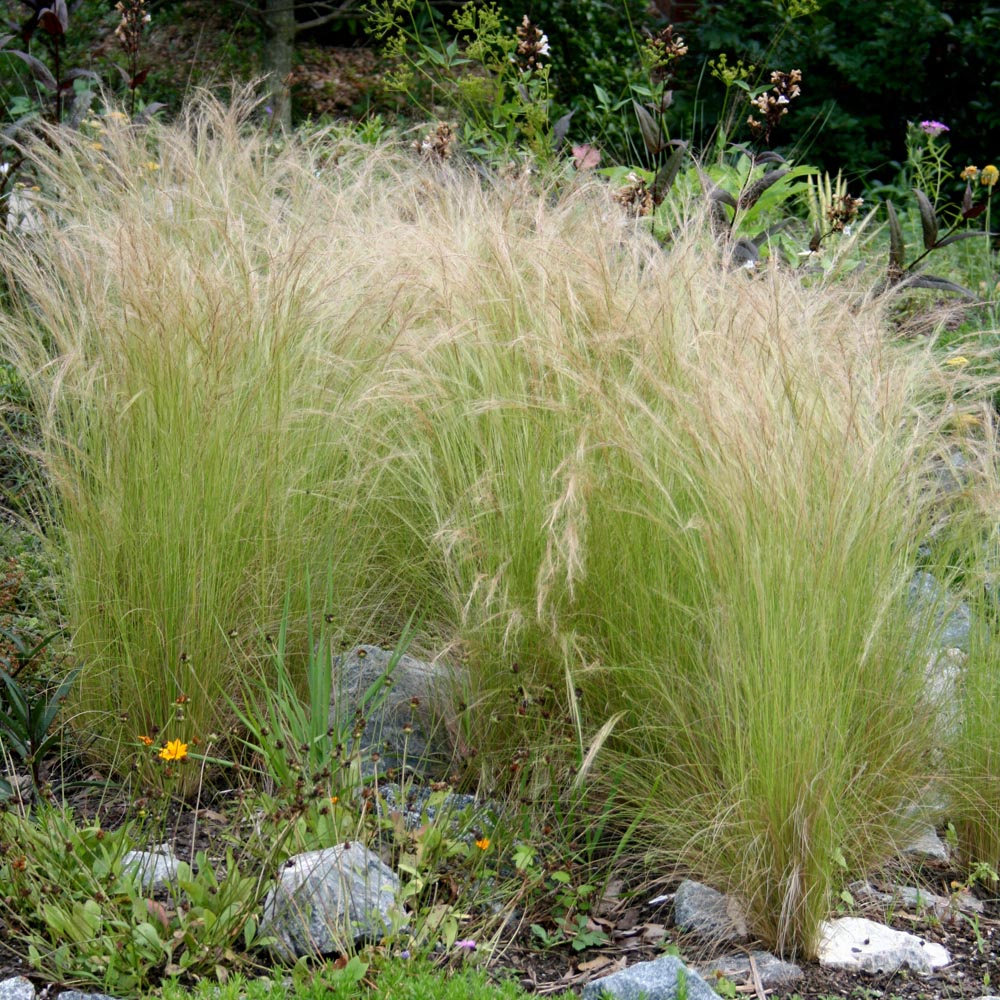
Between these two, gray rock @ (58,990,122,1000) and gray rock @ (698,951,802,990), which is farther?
gray rock @ (698,951,802,990)

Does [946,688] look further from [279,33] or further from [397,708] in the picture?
[279,33]

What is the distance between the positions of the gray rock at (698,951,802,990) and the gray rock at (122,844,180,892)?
111 cm

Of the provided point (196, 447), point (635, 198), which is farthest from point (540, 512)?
point (635, 198)

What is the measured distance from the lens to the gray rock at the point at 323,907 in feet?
7.77

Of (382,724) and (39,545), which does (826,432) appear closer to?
(382,724)

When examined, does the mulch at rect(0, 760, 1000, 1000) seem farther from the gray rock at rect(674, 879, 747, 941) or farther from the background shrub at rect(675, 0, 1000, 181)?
the background shrub at rect(675, 0, 1000, 181)

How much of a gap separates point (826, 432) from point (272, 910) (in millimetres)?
1554

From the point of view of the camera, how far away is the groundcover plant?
253cm

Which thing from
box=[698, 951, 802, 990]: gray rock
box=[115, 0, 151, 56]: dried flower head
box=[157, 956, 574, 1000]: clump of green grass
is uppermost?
box=[115, 0, 151, 56]: dried flower head

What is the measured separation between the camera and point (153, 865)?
2395mm

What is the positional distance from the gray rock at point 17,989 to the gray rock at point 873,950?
1.56 meters

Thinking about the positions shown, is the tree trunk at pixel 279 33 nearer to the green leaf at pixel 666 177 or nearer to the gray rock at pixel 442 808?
the green leaf at pixel 666 177

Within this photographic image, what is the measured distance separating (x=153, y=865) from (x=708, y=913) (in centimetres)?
115

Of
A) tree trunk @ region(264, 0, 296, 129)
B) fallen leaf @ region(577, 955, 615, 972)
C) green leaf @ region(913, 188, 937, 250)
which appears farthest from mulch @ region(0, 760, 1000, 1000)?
tree trunk @ region(264, 0, 296, 129)
